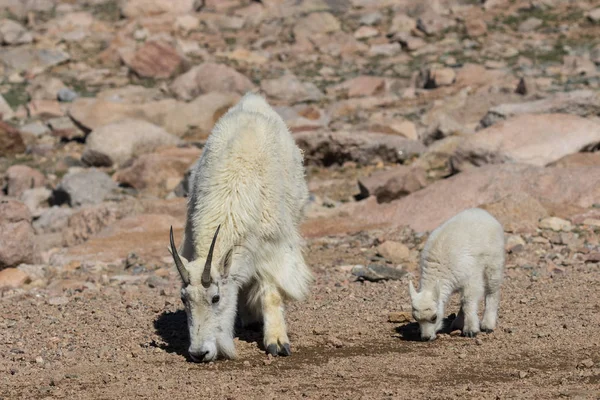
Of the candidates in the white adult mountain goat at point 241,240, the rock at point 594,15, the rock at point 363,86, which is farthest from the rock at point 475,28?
the white adult mountain goat at point 241,240

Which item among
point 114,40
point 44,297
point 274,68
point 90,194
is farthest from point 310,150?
point 114,40

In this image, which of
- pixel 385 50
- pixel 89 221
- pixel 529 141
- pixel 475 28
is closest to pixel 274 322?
pixel 89 221

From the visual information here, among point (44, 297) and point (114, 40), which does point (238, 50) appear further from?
point (44, 297)

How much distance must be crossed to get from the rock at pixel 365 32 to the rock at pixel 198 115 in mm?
14100

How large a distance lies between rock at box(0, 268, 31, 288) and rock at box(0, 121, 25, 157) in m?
13.8

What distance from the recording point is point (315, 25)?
41000mm

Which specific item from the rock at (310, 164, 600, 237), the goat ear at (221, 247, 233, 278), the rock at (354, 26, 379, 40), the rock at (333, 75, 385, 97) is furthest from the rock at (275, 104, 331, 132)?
the goat ear at (221, 247, 233, 278)

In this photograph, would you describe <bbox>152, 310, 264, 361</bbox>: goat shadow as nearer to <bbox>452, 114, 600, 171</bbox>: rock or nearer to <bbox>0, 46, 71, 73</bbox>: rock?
<bbox>452, 114, 600, 171</bbox>: rock

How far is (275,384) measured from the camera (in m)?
6.87

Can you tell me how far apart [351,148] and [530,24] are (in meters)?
21.0

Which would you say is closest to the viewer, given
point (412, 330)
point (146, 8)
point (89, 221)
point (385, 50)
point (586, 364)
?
point (586, 364)

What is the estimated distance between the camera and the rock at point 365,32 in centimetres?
4000

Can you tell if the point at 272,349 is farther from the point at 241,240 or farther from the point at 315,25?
the point at 315,25

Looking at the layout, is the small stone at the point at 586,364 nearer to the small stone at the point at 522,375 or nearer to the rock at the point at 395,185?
the small stone at the point at 522,375
